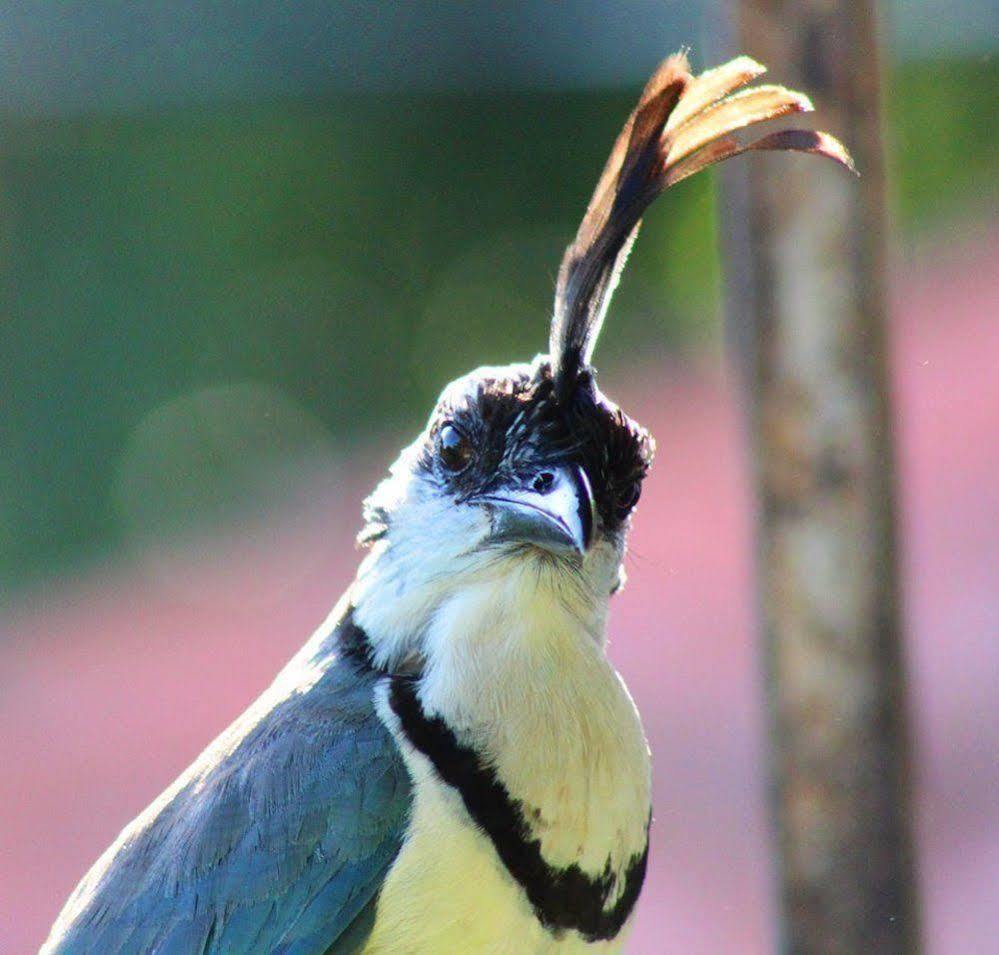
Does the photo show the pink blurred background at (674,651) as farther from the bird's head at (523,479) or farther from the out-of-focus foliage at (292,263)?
the bird's head at (523,479)

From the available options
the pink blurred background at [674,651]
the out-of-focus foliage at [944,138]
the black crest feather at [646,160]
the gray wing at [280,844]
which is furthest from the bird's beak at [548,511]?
the out-of-focus foliage at [944,138]

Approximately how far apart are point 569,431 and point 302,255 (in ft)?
25.2

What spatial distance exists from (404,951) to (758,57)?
4.41 feet

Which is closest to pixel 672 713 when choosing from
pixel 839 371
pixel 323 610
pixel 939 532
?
pixel 939 532

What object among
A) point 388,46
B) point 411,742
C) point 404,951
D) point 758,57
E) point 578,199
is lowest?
point 404,951

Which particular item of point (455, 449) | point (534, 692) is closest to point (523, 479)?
point (455, 449)

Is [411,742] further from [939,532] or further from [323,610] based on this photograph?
[323,610]

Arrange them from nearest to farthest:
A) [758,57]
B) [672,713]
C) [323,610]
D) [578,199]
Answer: [758,57] → [672,713] → [323,610] → [578,199]

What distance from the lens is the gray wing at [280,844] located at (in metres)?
2.32

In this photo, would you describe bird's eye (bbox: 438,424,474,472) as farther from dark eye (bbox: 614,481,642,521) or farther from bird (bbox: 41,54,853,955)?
dark eye (bbox: 614,481,642,521)

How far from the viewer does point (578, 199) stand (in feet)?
31.2

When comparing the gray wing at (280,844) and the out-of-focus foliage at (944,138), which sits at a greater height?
the out-of-focus foliage at (944,138)

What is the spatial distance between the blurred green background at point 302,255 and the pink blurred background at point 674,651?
39cm

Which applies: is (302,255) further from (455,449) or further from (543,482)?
(543,482)
